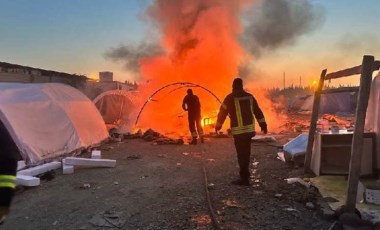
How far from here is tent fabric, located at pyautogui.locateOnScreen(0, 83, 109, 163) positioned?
33.1ft

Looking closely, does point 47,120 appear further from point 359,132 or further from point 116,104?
point 116,104

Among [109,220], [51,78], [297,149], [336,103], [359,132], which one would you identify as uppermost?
[51,78]

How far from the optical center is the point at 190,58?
20.5 m

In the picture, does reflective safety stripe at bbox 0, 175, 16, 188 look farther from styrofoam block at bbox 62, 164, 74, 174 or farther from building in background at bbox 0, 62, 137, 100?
building in background at bbox 0, 62, 137, 100

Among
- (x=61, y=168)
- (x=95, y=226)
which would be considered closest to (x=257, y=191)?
(x=95, y=226)

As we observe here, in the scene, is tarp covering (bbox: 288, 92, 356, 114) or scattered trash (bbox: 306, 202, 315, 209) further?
tarp covering (bbox: 288, 92, 356, 114)

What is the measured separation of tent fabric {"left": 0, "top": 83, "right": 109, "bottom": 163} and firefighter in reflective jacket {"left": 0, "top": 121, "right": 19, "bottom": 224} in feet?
22.6

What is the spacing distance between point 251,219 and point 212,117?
13630mm

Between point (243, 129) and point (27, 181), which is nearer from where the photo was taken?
point (243, 129)

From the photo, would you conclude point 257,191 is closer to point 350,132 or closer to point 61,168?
point 350,132

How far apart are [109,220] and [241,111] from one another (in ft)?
11.3

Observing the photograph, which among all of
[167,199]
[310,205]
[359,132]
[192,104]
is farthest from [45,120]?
[359,132]

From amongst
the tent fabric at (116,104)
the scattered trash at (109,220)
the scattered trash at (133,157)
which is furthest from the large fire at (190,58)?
the scattered trash at (109,220)

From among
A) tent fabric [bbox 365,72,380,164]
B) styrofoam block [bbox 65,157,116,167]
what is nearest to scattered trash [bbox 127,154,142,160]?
Answer: styrofoam block [bbox 65,157,116,167]
